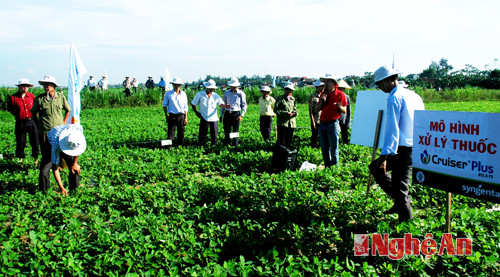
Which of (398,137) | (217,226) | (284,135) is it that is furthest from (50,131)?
(284,135)

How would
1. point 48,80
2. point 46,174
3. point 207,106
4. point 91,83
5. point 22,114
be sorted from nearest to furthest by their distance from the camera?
point 46,174, point 48,80, point 22,114, point 207,106, point 91,83

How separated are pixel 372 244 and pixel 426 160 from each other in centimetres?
110

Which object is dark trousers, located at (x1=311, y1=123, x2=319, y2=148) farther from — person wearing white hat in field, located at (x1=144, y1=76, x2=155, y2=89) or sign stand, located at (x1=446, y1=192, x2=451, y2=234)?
person wearing white hat in field, located at (x1=144, y1=76, x2=155, y2=89)

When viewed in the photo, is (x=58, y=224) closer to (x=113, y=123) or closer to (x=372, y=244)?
(x=372, y=244)

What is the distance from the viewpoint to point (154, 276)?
130 inches

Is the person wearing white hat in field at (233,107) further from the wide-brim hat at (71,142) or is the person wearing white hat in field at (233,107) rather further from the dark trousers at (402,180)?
the dark trousers at (402,180)

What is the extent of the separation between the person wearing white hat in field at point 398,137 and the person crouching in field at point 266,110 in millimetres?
5006

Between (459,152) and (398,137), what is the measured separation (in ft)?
2.27

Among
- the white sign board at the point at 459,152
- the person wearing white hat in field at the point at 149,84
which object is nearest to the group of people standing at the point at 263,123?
the white sign board at the point at 459,152

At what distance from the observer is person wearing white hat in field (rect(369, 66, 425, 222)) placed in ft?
13.4

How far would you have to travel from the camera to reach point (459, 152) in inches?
139

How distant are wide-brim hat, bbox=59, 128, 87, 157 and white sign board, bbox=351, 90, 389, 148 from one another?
14.0ft

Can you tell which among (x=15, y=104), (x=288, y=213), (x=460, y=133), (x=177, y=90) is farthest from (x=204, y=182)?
(x=15, y=104)

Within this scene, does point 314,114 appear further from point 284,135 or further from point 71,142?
point 71,142
